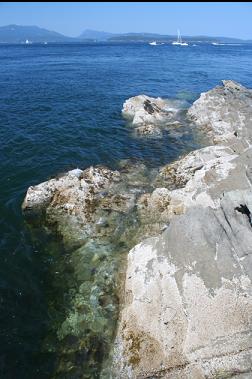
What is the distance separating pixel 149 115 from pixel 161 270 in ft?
79.3

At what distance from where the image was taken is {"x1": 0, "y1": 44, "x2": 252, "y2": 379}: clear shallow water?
13328mm

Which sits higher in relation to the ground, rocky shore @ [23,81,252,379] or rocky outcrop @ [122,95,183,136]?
rocky outcrop @ [122,95,183,136]

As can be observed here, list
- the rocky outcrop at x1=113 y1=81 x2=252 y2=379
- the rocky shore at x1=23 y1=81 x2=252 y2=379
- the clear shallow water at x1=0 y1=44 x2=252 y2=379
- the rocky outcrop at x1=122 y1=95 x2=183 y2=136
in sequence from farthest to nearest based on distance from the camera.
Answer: the rocky outcrop at x1=122 y1=95 x2=183 y2=136 < the clear shallow water at x1=0 y1=44 x2=252 y2=379 < the rocky shore at x1=23 y1=81 x2=252 y2=379 < the rocky outcrop at x1=113 y1=81 x2=252 y2=379

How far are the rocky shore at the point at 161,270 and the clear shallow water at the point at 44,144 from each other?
1.45m

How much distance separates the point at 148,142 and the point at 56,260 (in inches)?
654

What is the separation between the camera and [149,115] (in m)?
34.6

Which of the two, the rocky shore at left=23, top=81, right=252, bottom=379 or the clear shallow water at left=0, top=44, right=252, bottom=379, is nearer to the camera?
the rocky shore at left=23, top=81, right=252, bottom=379

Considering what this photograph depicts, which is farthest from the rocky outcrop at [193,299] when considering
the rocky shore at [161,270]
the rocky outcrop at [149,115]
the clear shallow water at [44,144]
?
the rocky outcrop at [149,115]

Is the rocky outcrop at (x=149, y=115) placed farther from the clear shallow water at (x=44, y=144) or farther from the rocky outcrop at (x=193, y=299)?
the rocky outcrop at (x=193, y=299)

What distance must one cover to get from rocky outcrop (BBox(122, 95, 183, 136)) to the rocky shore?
41.2 feet

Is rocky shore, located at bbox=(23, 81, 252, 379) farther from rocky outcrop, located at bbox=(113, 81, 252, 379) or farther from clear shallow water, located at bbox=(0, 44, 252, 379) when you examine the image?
clear shallow water, located at bbox=(0, 44, 252, 379)

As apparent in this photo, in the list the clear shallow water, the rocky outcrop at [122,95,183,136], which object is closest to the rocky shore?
the clear shallow water

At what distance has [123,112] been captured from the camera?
124 feet

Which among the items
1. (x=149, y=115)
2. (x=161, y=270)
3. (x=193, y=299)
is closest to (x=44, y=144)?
(x=149, y=115)
